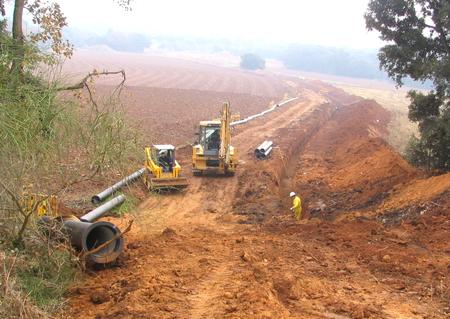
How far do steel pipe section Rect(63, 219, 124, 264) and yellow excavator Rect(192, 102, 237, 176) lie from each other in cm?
1130

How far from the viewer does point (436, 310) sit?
927cm

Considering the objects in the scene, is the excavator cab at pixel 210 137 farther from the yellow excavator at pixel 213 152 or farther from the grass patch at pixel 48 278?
the grass patch at pixel 48 278

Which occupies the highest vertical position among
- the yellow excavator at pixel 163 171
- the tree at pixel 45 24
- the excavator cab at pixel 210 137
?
the tree at pixel 45 24

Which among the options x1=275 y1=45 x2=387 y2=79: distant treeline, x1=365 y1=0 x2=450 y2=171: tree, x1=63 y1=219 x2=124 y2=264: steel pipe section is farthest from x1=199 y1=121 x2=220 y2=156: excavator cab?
x1=275 y1=45 x2=387 y2=79: distant treeline

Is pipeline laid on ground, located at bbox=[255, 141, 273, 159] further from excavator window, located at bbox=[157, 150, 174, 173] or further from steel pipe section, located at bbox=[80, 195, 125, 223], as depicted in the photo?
steel pipe section, located at bbox=[80, 195, 125, 223]

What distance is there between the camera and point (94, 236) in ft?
38.2

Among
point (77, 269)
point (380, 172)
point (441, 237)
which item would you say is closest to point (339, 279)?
point (441, 237)

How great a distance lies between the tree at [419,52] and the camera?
2109 centimetres

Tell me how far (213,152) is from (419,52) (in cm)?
950

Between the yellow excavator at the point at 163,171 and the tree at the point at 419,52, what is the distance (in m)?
9.48

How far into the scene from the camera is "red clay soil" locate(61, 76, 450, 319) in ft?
30.6

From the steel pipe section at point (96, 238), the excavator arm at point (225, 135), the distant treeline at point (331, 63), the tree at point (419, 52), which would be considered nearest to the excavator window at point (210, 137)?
the excavator arm at point (225, 135)

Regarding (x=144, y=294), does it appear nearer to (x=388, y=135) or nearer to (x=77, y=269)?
(x=77, y=269)

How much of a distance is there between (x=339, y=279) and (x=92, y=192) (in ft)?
32.4
